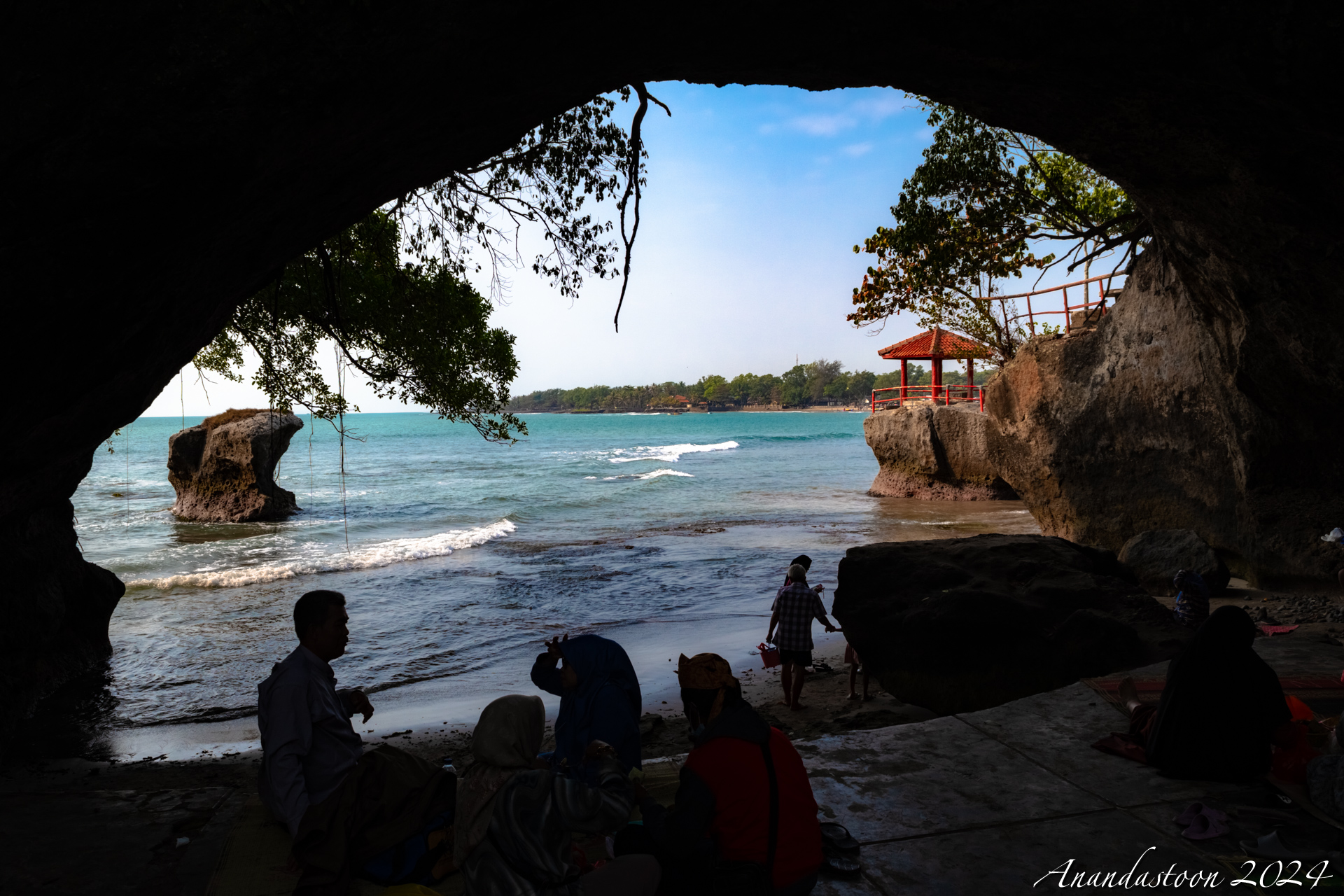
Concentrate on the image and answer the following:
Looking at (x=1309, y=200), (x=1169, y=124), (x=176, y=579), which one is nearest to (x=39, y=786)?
(x=1169, y=124)

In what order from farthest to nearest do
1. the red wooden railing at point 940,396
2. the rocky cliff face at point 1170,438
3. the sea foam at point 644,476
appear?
the sea foam at point 644,476
the red wooden railing at point 940,396
the rocky cliff face at point 1170,438

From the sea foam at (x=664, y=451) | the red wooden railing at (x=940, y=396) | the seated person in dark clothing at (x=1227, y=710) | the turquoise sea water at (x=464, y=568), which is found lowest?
the turquoise sea water at (x=464, y=568)

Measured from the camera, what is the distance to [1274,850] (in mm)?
3443

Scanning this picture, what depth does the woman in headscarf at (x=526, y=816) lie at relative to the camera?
2709mm

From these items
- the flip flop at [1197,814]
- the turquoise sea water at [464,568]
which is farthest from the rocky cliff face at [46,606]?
the flip flop at [1197,814]

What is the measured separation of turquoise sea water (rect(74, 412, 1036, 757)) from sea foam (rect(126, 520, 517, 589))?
0.10m

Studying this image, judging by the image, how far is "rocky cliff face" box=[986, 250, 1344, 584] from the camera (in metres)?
9.79

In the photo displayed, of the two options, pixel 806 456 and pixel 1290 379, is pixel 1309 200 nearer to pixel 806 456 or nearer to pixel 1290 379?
pixel 1290 379

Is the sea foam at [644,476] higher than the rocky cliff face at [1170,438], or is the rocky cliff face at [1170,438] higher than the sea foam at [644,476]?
the rocky cliff face at [1170,438]

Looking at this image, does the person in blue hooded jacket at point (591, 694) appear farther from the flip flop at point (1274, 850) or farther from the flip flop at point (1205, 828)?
the flip flop at point (1274, 850)

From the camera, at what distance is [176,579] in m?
17.1

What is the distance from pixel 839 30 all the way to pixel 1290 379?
24.1 feet

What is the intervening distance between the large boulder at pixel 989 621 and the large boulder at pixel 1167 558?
13.4ft

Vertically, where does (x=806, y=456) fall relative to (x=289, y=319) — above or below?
below
